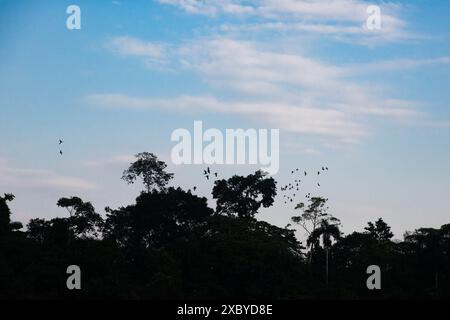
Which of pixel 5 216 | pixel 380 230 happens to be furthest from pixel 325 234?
pixel 5 216

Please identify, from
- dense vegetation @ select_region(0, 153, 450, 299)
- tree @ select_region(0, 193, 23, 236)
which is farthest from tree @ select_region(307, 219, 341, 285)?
tree @ select_region(0, 193, 23, 236)

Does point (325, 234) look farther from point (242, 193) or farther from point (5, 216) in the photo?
point (5, 216)

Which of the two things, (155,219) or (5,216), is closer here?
(5,216)

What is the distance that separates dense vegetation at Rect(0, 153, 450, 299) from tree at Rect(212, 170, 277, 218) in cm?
275

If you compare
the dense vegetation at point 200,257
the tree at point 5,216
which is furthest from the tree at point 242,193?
the tree at point 5,216

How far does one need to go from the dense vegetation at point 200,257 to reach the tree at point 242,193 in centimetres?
275

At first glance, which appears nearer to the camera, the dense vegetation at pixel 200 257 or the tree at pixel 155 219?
the dense vegetation at pixel 200 257

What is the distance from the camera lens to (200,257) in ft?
150

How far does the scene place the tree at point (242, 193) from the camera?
60500 millimetres

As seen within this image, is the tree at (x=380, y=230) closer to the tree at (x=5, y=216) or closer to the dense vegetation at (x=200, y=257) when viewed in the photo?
the dense vegetation at (x=200, y=257)

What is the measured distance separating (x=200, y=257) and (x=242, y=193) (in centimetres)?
1577

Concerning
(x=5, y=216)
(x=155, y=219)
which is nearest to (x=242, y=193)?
(x=155, y=219)
